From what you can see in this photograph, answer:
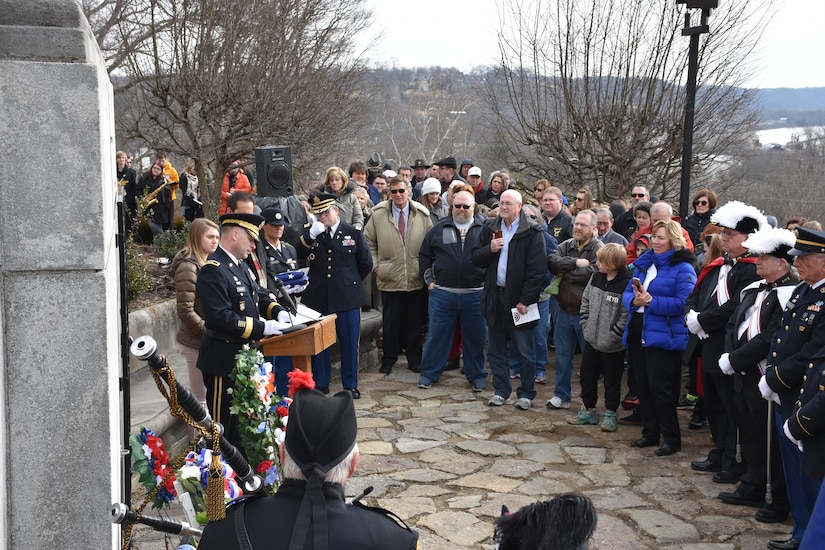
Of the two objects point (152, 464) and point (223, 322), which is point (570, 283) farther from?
point (152, 464)

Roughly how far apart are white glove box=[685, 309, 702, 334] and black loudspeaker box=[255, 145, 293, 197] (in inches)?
176

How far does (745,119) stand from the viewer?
15180 millimetres

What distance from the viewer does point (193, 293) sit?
7.21 meters

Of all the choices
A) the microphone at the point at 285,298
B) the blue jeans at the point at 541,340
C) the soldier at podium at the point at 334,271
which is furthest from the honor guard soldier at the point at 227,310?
the blue jeans at the point at 541,340

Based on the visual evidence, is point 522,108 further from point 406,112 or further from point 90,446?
point 406,112

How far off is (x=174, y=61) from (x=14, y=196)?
11079 millimetres

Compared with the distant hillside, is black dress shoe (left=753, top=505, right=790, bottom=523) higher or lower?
lower

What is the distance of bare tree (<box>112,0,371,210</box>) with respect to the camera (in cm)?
1347

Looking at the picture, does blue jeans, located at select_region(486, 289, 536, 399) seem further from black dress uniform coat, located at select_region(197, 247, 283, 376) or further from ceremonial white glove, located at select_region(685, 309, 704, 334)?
black dress uniform coat, located at select_region(197, 247, 283, 376)

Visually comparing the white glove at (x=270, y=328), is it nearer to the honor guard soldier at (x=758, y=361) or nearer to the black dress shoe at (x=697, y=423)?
the honor guard soldier at (x=758, y=361)

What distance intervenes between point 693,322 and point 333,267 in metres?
3.66

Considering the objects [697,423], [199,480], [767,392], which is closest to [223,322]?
[199,480]

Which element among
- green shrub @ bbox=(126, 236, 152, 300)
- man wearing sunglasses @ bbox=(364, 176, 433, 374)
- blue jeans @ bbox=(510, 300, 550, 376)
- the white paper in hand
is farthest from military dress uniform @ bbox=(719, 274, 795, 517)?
green shrub @ bbox=(126, 236, 152, 300)

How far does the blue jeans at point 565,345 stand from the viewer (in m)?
8.96
